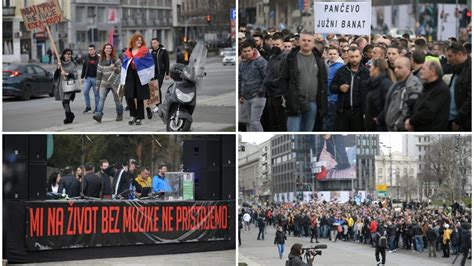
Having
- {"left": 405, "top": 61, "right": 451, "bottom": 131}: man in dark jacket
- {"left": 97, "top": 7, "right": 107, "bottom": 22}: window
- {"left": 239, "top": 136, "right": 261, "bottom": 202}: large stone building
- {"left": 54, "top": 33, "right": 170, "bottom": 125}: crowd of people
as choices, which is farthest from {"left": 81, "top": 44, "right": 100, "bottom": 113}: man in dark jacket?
{"left": 97, "top": 7, "right": 107, "bottom": 22}: window

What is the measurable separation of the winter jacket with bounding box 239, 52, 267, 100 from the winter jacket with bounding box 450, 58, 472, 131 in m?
1.99

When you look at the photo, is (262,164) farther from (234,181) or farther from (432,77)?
(432,77)

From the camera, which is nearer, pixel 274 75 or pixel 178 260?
pixel 274 75

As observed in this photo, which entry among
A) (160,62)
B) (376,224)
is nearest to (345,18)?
(376,224)

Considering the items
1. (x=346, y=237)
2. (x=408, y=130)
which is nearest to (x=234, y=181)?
(x=346, y=237)

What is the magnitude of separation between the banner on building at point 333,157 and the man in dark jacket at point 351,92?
145mm

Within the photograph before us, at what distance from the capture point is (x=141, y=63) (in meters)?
10.5

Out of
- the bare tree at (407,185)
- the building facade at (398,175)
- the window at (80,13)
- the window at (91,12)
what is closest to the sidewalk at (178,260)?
the building facade at (398,175)

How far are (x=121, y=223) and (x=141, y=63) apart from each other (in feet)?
6.50

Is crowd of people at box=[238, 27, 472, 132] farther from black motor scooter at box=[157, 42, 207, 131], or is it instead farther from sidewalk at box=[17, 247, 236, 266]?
sidewalk at box=[17, 247, 236, 266]

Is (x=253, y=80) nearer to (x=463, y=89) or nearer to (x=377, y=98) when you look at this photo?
(x=377, y=98)

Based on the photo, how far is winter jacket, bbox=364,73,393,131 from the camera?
793 centimetres

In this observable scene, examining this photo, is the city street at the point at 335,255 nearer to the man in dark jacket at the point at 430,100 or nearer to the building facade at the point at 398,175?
the building facade at the point at 398,175

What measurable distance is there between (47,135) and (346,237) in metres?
3.15
